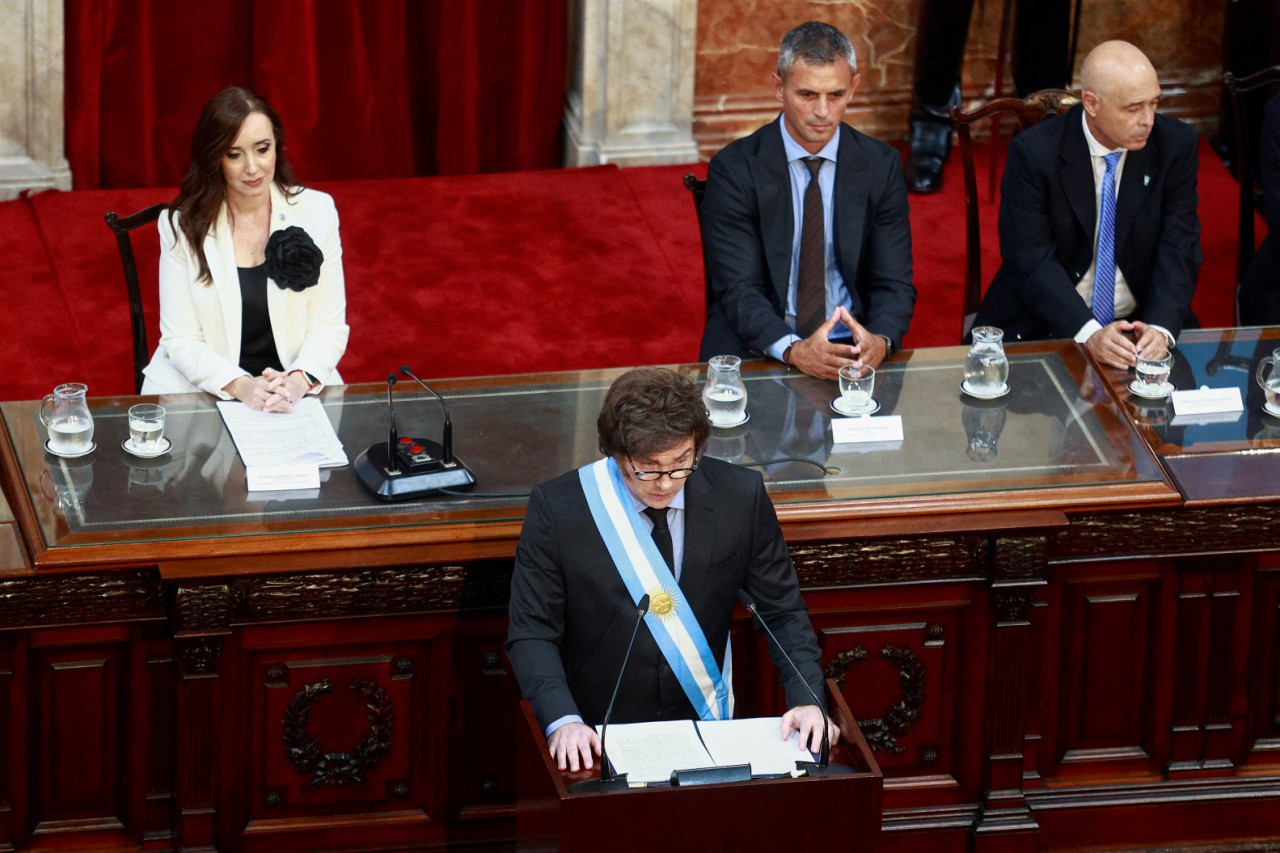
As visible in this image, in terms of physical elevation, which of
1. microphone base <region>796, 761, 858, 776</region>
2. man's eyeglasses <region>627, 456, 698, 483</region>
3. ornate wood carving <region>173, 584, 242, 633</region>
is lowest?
microphone base <region>796, 761, 858, 776</region>

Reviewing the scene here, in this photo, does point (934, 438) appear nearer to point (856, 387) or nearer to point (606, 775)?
point (856, 387)

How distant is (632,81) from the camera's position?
6.67 m

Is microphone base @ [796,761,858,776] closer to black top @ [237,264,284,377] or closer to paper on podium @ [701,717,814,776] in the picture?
paper on podium @ [701,717,814,776]

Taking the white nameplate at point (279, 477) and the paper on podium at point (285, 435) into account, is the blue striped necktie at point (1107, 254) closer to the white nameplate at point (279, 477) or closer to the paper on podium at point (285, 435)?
the paper on podium at point (285, 435)

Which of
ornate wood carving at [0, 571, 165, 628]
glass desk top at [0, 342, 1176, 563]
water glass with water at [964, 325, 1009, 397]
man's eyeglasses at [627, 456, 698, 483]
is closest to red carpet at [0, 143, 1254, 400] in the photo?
glass desk top at [0, 342, 1176, 563]

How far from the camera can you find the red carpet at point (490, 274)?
5.54 m

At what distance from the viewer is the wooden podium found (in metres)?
2.73

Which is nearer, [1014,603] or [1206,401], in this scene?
[1014,603]

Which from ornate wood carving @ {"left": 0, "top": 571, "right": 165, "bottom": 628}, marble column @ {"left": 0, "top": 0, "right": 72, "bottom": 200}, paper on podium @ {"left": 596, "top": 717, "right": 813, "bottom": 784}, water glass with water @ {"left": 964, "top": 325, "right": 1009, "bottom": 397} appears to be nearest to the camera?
paper on podium @ {"left": 596, "top": 717, "right": 813, "bottom": 784}

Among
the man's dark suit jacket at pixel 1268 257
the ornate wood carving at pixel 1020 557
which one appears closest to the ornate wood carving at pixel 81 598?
the ornate wood carving at pixel 1020 557

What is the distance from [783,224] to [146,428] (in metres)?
1.70

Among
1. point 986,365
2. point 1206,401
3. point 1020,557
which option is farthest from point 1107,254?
point 1020,557

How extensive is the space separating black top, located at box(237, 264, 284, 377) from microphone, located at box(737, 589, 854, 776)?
157 centimetres

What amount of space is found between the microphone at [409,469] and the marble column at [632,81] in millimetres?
3339
